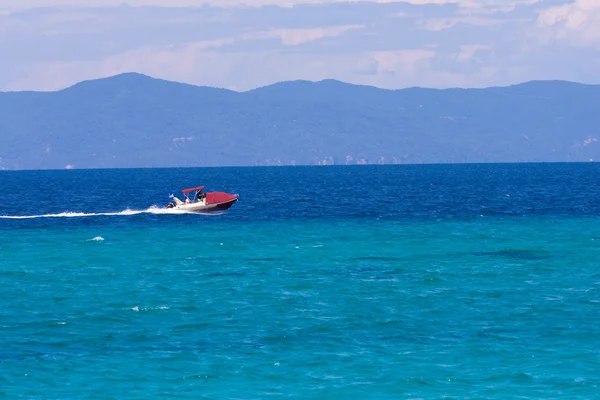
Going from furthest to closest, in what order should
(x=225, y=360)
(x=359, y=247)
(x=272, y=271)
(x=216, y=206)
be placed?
(x=216, y=206) < (x=359, y=247) < (x=272, y=271) < (x=225, y=360)

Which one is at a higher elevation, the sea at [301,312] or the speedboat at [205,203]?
the speedboat at [205,203]

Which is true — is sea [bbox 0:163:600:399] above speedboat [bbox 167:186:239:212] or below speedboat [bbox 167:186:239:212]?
below

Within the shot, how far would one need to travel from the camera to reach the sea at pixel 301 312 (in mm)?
35844

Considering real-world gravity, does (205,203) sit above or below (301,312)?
above

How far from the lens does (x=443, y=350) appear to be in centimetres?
3997

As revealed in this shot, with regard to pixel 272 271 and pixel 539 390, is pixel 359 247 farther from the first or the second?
pixel 539 390

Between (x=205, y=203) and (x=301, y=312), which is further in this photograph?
(x=205, y=203)

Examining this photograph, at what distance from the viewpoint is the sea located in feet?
118

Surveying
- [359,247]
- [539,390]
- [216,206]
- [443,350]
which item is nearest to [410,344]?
[443,350]

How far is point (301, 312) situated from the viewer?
158 feet

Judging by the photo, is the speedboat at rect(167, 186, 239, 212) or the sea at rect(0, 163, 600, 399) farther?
the speedboat at rect(167, 186, 239, 212)

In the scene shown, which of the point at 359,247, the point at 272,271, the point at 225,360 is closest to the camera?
the point at 225,360

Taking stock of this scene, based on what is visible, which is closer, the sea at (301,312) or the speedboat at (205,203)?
the sea at (301,312)

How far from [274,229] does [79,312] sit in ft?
145
